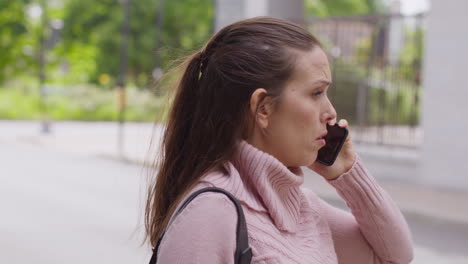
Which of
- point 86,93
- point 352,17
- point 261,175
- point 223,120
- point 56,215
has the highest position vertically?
point 223,120

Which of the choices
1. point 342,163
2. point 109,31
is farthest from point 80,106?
point 342,163

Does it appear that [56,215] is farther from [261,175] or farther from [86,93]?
[86,93]

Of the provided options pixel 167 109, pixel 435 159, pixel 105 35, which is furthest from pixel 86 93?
pixel 167 109

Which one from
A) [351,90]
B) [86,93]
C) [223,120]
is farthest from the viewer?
[86,93]

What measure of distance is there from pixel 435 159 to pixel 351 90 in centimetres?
393

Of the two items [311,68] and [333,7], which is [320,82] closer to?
[311,68]

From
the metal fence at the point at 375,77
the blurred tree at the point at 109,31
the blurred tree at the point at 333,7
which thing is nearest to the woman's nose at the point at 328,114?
the metal fence at the point at 375,77

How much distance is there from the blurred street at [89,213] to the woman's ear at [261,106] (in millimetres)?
1803

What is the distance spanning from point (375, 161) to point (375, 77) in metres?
1.78

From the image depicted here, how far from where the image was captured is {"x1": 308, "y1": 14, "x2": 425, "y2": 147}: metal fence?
13.5 m

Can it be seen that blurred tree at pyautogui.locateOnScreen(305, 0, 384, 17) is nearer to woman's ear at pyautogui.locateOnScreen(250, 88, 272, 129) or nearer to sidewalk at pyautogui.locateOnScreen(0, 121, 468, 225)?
sidewalk at pyautogui.locateOnScreen(0, 121, 468, 225)

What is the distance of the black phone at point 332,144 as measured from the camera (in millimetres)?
1771

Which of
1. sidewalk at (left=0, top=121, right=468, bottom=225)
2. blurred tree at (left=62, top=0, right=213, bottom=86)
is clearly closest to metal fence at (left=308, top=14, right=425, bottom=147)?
sidewalk at (left=0, top=121, right=468, bottom=225)

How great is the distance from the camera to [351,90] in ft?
50.0
